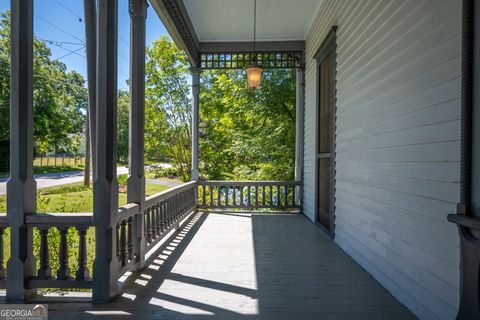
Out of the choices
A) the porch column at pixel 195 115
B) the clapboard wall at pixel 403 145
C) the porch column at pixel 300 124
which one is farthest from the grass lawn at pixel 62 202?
the porch column at pixel 300 124

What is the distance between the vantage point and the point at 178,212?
16.4 ft

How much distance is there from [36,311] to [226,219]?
379 cm

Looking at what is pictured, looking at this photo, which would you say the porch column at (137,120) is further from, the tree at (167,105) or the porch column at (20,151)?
the tree at (167,105)

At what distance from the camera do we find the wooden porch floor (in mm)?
2188

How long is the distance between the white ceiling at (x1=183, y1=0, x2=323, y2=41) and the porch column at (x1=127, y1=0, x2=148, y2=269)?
81.0 inches

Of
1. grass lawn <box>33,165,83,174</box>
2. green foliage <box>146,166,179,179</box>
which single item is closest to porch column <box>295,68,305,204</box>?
green foliage <box>146,166,179,179</box>

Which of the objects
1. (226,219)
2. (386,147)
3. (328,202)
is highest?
(386,147)

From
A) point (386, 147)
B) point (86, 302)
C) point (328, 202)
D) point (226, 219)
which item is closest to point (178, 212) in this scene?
point (226, 219)

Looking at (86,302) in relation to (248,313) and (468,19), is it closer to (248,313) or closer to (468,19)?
(248,313)

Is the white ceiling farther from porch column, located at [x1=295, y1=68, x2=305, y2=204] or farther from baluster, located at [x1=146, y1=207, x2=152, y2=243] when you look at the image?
baluster, located at [x1=146, y1=207, x2=152, y2=243]

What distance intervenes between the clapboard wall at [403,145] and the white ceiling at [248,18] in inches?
57.0

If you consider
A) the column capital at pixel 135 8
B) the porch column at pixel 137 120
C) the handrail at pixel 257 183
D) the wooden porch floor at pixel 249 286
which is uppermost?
the column capital at pixel 135 8

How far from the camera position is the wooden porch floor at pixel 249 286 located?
219 centimetres

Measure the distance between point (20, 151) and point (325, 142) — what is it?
3.85 metres
